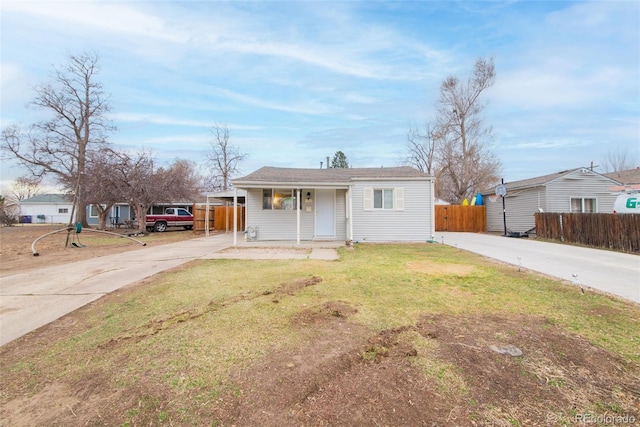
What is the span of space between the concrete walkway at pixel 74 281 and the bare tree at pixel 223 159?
974 inches

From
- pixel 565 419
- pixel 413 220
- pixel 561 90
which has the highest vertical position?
pixel 561 90

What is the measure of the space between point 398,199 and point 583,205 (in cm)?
1149

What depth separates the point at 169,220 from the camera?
19438 mm

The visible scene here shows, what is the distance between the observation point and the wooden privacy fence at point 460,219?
61.5 ft

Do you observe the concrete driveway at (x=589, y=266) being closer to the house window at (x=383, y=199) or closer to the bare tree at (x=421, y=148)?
the house window at (x=383, y=199)

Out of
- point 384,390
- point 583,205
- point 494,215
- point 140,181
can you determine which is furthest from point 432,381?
point 494,215

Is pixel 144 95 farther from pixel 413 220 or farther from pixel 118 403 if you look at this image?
pixel 118 403

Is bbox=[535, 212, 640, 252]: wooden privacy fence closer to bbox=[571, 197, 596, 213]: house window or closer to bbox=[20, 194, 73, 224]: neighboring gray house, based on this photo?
bbox=[571, 197, 596, 213]: house window

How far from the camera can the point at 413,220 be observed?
12562mm

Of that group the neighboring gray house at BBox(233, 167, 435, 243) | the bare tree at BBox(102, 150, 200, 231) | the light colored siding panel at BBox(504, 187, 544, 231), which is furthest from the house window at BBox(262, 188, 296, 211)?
the light colored siding panel at BBox(504, 187, 544, 231)

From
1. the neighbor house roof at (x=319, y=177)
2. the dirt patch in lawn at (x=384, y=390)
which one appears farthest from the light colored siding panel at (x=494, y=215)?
the dirt patch in lawn at (x=384, y=390)

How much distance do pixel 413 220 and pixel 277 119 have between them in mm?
12141

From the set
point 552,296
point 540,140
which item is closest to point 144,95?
point 552,296

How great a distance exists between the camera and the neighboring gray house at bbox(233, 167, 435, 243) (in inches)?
483
